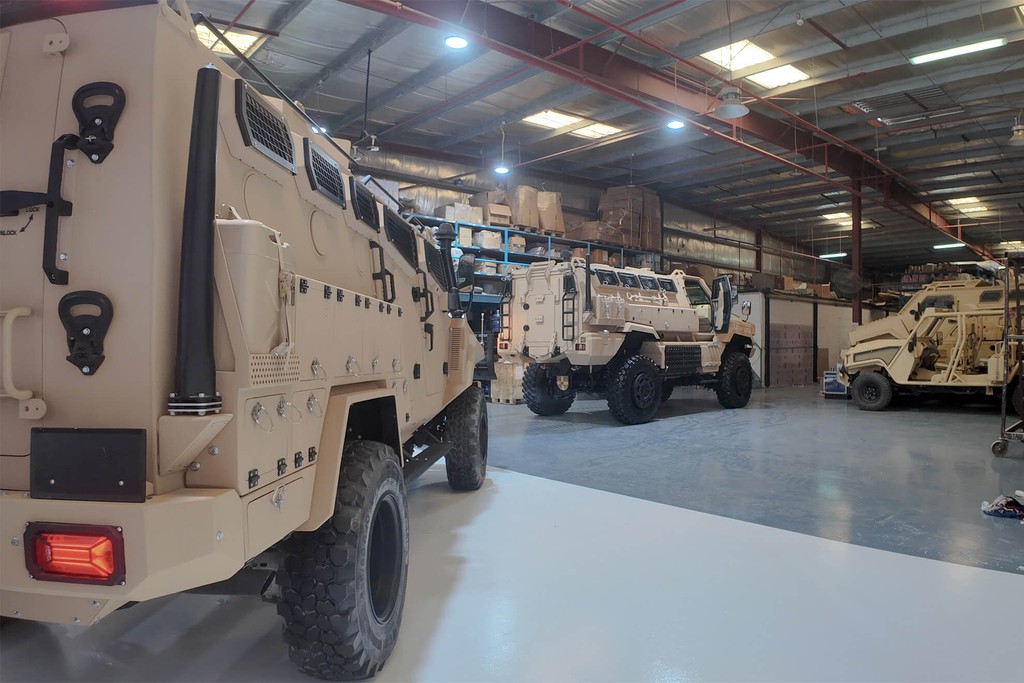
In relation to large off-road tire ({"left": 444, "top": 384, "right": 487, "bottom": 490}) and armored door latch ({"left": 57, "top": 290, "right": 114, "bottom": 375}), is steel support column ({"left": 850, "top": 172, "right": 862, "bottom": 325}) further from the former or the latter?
armored door latch ({"left": 57, "top": 290, "right": 114, "bottom": 375})

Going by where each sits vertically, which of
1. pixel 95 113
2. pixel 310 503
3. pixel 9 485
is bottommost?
pixel 310 503

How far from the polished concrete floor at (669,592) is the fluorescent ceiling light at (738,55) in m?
5.99

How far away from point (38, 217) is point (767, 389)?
54.1 ft

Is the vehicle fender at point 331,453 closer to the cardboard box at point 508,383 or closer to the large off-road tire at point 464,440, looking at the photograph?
the large off-road tire at point 464,440

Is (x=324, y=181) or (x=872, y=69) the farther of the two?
(x=872, y=69)

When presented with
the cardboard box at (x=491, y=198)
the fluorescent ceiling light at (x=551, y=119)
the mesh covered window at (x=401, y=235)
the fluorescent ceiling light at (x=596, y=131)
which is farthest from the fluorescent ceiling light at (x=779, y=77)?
the mesh covered window at (x=401, y=235)

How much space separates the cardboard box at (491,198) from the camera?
13.0 meters

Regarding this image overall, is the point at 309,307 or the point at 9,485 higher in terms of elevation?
the point at 309,307

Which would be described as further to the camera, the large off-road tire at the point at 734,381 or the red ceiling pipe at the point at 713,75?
the large off-road tire at the point at 734,381

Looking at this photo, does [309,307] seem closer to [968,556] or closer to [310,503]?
[310,503]

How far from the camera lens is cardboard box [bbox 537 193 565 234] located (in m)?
13.3

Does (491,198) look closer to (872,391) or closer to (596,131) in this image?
(596,131)

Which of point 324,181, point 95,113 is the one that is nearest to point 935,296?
point 324,181

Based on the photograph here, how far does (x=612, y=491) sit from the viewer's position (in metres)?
5.25
